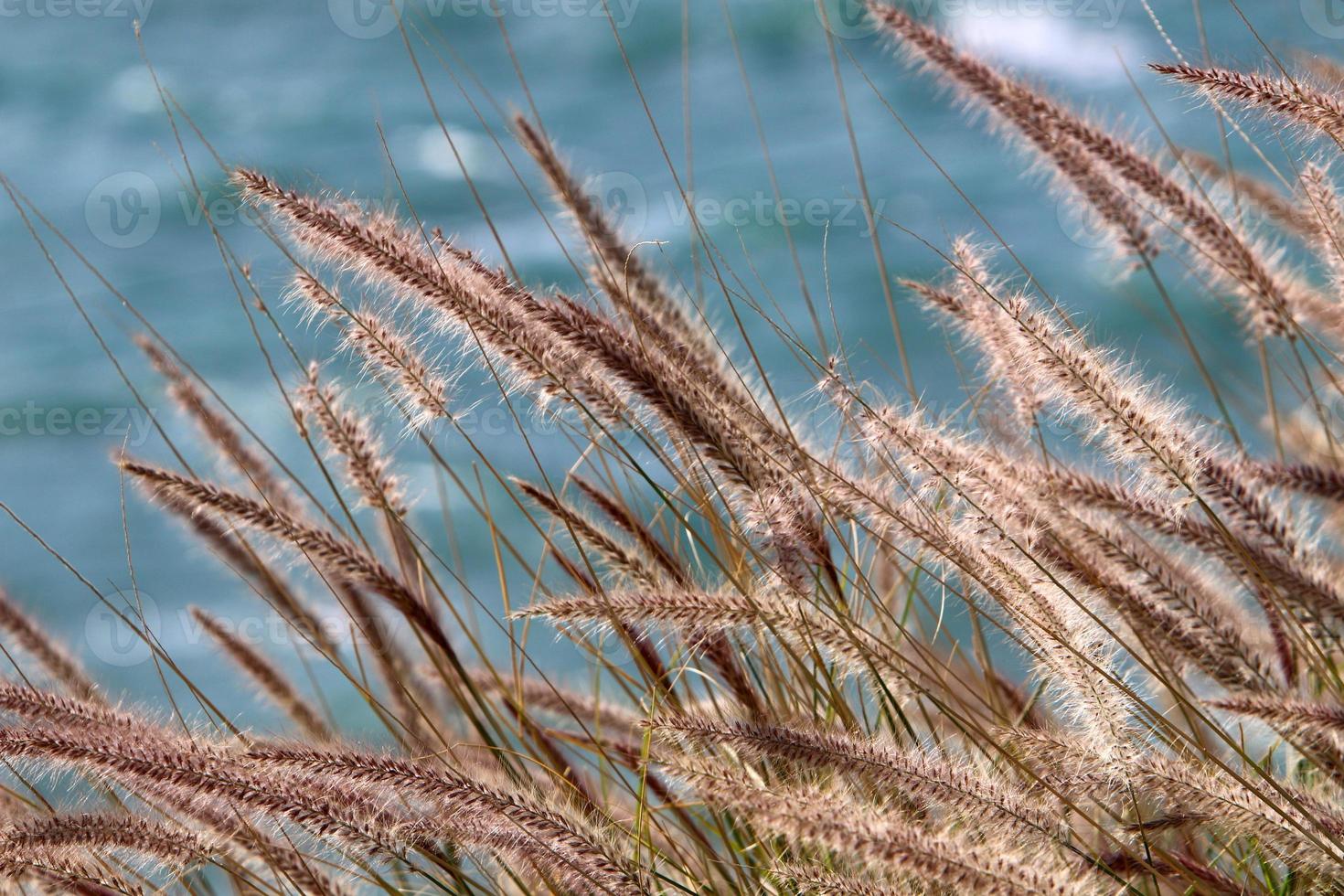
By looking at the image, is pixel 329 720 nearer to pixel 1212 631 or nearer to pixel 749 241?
pixel 1212 631

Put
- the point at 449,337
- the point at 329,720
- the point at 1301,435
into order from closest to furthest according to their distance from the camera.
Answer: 1. the point at 449,337
2. the point at 329,720
3. the point at 1301,435

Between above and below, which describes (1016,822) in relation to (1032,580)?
below

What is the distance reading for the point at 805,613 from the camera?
66.3 inches

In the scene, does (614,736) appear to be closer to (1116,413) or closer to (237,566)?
(237,566)

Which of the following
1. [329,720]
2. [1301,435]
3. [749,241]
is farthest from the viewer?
[749,241]

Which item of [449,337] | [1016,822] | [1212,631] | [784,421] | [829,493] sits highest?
[449,337]

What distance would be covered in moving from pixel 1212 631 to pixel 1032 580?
13.6 inches

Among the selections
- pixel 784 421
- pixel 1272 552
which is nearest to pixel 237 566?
pixel 784 421

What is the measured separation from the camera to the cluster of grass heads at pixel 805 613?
146 cm

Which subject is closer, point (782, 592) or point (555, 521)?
point (782, 592)

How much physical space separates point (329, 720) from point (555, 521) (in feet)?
3.27

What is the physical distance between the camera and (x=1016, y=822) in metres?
1.39

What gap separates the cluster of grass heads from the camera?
1457 millimetres

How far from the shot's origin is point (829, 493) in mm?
1710
